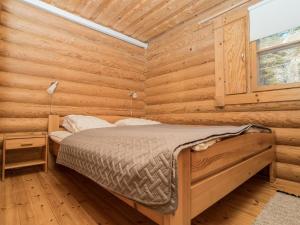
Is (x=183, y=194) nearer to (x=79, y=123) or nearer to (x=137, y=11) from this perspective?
(x=79, y=123)

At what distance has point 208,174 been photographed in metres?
1.09

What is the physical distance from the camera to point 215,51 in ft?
9.20

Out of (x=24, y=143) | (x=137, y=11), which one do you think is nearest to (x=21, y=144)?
(x=24, y=143)

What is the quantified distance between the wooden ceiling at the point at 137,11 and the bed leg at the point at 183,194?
270cm

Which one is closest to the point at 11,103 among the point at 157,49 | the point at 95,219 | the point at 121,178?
the point at 95,219

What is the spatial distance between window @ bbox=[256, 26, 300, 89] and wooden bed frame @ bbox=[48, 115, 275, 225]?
0.97 metres

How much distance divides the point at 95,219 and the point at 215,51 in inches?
106

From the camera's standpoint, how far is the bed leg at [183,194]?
2.76 ft

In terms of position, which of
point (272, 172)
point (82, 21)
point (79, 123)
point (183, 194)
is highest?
point (82, 21)

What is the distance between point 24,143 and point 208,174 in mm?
2299

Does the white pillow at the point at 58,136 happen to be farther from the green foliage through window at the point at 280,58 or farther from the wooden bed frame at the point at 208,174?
the green foliage through window at the point at 280,58

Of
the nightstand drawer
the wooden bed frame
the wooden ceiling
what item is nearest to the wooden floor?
the wooden bed frame

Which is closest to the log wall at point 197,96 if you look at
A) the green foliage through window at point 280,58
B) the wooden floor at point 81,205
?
the green foliage through window at point 280,58

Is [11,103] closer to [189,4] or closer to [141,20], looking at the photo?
[141,20]
